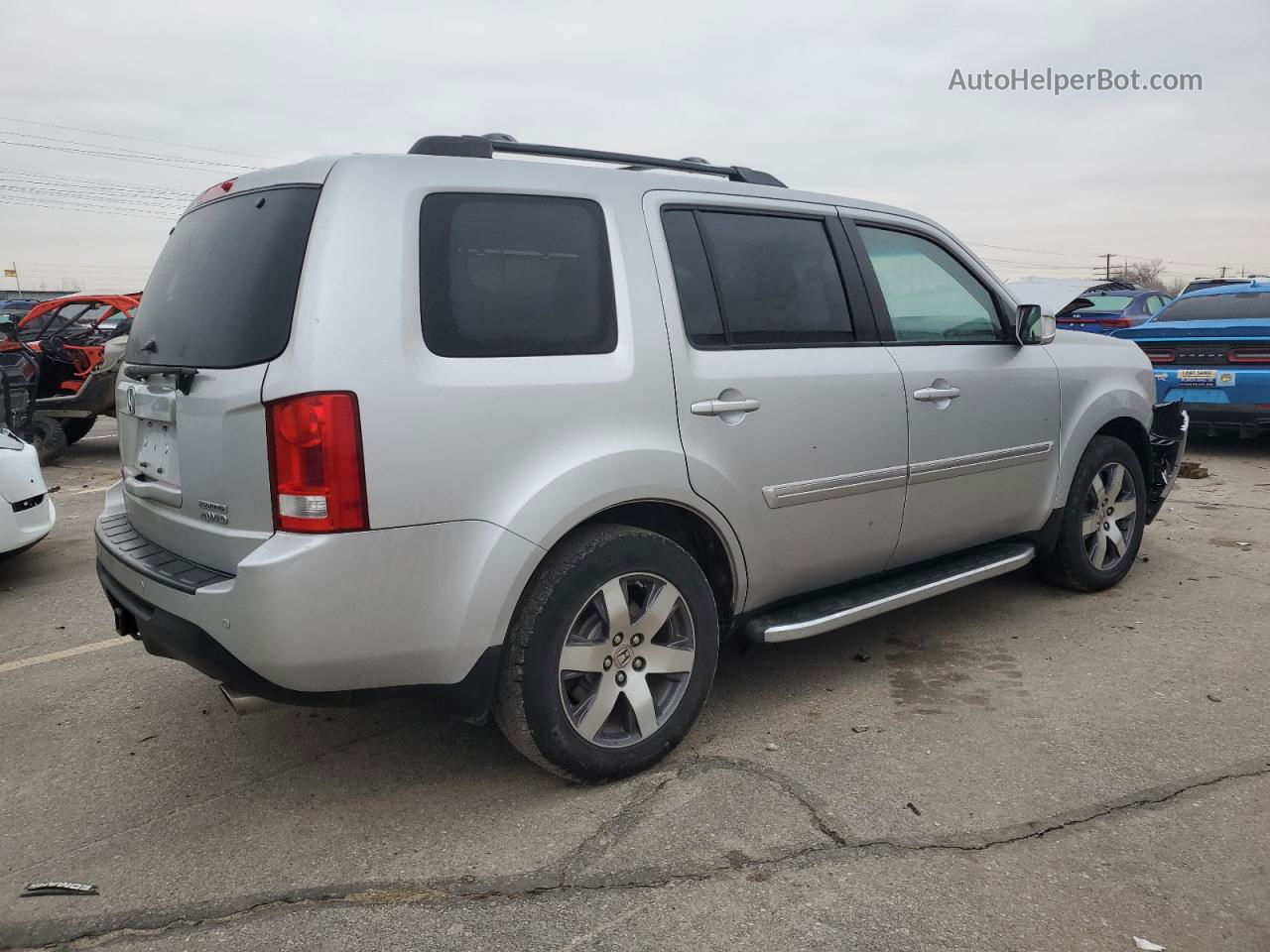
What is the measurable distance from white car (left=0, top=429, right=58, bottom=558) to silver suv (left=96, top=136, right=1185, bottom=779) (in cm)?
262

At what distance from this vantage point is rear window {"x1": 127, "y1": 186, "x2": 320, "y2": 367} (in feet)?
8.84

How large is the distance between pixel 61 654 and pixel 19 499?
1516 millimetres

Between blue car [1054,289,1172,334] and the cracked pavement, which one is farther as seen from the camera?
blue car [1054,289,1172,334]

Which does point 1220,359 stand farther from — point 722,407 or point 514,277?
point 514,277

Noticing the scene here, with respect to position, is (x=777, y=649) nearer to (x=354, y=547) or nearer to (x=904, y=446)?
(x=904, y=446)

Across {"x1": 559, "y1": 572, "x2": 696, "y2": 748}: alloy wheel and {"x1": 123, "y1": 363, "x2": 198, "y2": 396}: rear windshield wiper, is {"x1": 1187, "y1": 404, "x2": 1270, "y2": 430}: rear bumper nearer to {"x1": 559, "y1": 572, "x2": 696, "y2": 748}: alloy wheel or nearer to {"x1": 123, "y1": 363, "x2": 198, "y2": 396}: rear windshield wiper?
{"x1": 559, "y1": 572, "x2": 696, "y2": 748}: alloy wheel

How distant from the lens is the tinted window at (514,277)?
9.09ft

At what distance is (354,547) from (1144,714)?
2802 millimetres

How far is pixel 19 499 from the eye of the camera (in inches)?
220

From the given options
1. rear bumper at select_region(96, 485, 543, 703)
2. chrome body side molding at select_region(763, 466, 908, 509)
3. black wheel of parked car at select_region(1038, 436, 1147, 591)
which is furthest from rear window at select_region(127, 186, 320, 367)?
black wheel of parked car at select_region(1038, 436, 1147, 591)

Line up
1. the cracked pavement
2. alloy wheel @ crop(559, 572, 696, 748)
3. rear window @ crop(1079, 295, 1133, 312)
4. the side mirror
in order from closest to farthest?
the cracked pavement, alloy wheel @ crop(559, 572, 696, 748), the side mirror, rear window @ crop(1079, 295, 1133, 312)

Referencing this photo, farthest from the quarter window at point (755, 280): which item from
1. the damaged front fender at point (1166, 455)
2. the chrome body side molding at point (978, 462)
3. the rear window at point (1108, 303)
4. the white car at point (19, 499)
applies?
the rear window at point (1108, 303)

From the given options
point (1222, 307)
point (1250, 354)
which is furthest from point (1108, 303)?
point (1250, 354)

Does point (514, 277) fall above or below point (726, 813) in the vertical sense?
above
